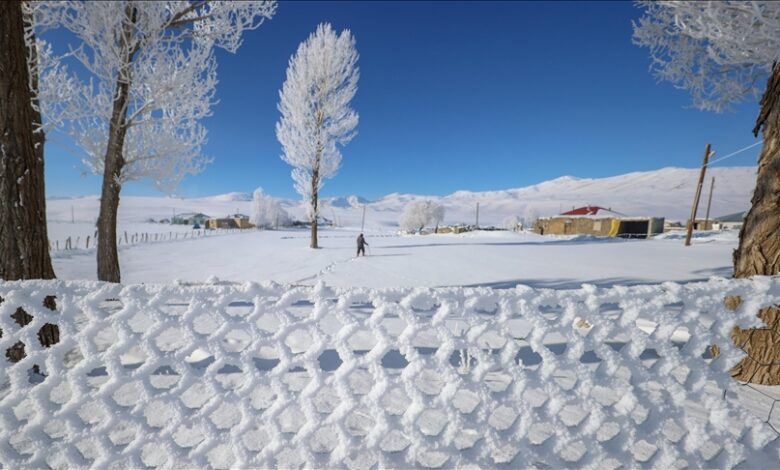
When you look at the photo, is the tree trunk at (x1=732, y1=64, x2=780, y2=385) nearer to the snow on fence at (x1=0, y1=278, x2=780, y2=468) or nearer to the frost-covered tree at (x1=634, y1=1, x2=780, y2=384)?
the frost-covered tree at (x1=634, y1=1, x2=780, y2=384)

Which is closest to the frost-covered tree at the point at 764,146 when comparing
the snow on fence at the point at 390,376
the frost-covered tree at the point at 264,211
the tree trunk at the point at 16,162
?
the snow on fence at the point at 390,376

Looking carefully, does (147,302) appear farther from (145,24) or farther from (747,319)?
(145,24)

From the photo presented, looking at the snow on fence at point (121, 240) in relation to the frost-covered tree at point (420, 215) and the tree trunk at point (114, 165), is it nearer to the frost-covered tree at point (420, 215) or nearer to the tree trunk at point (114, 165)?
the tree trunk at point (114, 165)

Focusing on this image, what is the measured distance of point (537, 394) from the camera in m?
2.35

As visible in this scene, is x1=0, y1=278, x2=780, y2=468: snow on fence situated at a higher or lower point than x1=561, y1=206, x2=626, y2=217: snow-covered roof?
lower

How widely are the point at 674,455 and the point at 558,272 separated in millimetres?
8513

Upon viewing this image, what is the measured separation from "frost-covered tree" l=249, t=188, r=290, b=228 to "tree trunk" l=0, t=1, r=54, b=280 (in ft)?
282

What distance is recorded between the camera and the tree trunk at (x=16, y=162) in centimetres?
233

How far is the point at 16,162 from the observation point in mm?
2363

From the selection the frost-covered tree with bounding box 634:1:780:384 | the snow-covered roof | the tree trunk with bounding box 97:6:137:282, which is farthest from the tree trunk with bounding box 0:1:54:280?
the snow-covered roof

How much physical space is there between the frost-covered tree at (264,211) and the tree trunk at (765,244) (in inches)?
3488

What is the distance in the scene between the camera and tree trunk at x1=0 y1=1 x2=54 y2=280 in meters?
2.33

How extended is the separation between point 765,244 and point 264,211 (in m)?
90.4

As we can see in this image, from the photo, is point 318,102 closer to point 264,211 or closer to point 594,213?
point 594,213
